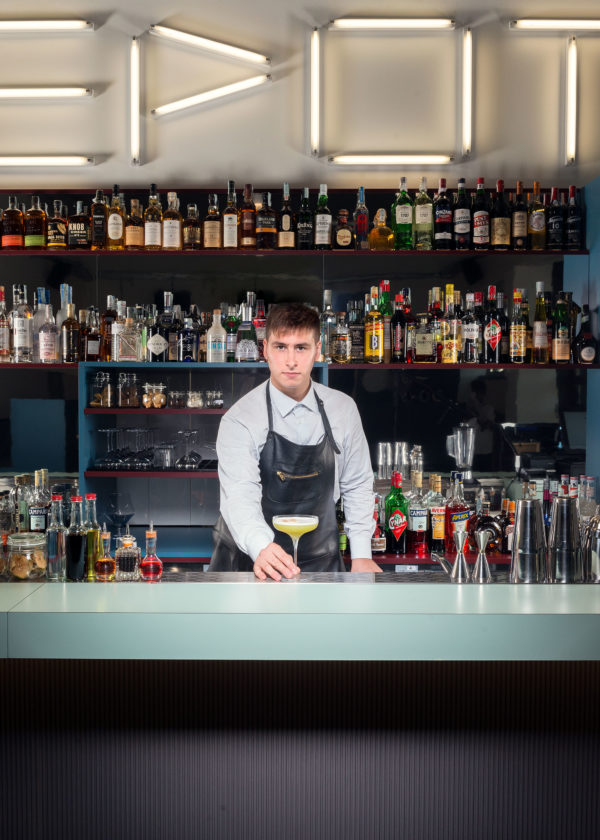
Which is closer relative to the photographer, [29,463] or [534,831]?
[534,831]

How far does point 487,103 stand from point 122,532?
277 cm

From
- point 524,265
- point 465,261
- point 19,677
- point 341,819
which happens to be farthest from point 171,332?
point 341,819

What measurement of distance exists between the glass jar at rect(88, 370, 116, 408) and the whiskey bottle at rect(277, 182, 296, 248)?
3.43 ft

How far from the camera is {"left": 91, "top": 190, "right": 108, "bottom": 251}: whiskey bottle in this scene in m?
3.50

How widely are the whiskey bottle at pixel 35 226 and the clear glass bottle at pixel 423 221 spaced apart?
5.87 feet

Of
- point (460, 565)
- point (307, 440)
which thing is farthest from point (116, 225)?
point (460, 565)

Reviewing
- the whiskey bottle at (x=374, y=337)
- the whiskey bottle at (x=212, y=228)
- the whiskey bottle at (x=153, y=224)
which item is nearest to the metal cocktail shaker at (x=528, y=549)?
the whiskey bottle at (x=374, y=337)

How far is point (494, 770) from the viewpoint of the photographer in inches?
63.1

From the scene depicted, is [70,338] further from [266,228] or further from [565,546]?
[565,546]

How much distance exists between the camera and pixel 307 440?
302cm

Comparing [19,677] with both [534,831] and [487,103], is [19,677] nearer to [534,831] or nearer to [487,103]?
[534,831]

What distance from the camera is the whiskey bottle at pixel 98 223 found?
350 centimetres

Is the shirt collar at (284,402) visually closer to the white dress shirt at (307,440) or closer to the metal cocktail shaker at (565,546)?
the white dress shirt at (307,440)

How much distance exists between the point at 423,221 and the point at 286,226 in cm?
65
